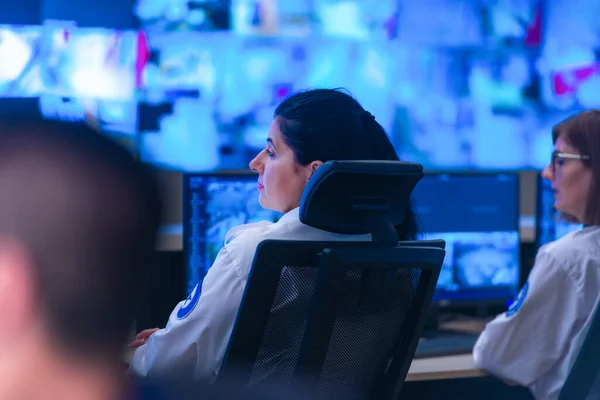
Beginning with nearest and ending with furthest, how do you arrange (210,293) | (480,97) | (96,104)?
(210,293)
(96,104)
(480,97)

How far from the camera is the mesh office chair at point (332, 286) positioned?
1.35 meters

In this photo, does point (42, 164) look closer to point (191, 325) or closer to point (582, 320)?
point (191, 325)

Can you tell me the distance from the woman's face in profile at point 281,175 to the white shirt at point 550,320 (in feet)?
2.55

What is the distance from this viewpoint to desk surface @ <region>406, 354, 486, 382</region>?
2209 millimetres

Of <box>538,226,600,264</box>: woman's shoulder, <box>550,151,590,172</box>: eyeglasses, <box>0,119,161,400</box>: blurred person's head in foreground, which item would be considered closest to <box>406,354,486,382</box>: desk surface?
<box>538,226,600,264</box>: woman's shoulder

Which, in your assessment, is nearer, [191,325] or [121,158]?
[121,158]

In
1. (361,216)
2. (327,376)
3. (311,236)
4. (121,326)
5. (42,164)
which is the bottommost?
(327,376)

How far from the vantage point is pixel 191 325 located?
1575 mm

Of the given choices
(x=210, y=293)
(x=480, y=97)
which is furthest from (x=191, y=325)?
(x=480, y=97)

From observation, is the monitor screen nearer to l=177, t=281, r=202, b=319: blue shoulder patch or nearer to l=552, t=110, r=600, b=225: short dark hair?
l=177, t=281, r=202, b=319: blue shoulder patch

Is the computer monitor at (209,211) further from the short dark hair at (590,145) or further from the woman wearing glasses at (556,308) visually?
the short dark hair at (590,145)

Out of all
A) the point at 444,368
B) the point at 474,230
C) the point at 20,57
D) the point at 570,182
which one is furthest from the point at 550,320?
the point at 20,57

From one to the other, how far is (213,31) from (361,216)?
2420 mm

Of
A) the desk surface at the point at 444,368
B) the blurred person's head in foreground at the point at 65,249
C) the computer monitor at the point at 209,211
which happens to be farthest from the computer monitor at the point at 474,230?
the blurred person's head in foreground at the point at 65,249
